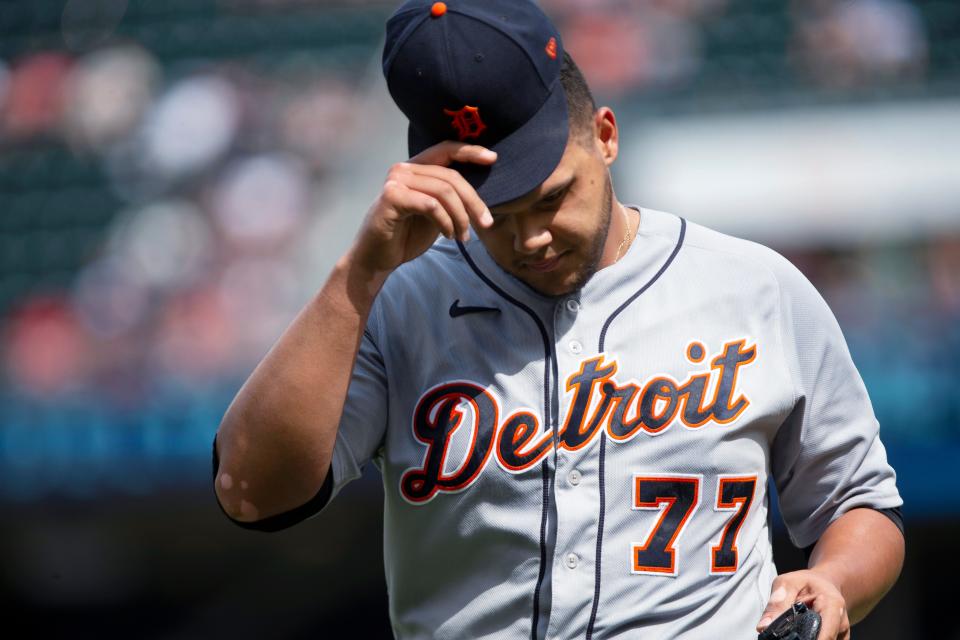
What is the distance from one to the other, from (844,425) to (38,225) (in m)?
6.99

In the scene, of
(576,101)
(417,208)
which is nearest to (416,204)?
(417,208)

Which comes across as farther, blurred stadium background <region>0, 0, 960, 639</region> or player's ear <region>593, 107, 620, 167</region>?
blurred stadium background <region>0, 0, 960, 639</region>

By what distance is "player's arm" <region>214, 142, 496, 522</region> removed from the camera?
58.2 inches

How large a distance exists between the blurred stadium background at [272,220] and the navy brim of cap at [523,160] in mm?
3183

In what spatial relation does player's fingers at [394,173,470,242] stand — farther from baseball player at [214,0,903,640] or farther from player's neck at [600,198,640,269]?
player's neck at [600,198,640,269]

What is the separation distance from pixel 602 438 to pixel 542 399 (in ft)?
0.31

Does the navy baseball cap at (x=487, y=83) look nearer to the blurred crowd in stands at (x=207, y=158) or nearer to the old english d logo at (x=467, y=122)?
the old english d logo at (x=467, y=122)

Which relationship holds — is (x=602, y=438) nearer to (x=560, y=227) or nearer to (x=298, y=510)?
(x=560, y=227)

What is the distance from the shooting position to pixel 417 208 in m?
1.46

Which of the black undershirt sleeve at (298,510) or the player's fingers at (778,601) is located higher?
the black undershirt sleeve at (298,510)

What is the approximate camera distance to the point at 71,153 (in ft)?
25.9

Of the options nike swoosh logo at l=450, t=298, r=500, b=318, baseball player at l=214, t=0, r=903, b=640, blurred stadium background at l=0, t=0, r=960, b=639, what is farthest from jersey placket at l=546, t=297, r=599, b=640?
blurred stadium background at l=0, t=0, r=960, b=639

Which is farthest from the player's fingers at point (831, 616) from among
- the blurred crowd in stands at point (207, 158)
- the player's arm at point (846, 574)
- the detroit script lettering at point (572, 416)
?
the blurred crowd in stands at point (207, 158)

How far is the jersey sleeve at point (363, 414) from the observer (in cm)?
159
